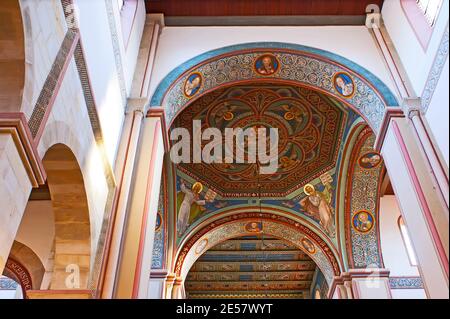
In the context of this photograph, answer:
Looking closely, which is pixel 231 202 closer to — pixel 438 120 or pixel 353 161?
pixel 353 161

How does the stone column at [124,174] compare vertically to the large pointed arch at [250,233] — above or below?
Answer: below

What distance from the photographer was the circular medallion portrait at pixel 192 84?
7938 millimetres

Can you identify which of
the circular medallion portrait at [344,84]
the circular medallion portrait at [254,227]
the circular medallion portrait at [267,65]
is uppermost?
the circular medallion portrait at [267,65]

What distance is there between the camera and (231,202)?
1223 centimetres

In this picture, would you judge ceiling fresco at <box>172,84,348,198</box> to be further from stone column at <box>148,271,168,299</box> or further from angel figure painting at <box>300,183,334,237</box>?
stone column at <box>148,271,168,299</box>

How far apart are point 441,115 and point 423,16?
2023 millimetres

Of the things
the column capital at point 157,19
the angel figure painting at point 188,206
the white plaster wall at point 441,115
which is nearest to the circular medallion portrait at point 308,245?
the angel figure painting at point 188,206

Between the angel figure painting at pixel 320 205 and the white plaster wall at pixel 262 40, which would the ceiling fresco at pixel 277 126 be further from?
the white plaster wall at pixel 262 40

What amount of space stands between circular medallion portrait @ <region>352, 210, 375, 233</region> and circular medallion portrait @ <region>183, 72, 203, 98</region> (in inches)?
213

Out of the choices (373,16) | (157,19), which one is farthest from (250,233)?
(373,16)

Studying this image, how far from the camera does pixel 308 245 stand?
39.5 ft

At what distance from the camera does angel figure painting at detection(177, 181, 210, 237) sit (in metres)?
11.5

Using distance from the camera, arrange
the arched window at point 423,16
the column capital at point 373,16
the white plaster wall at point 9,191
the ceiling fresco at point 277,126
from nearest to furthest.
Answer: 1. the white plaster wall at point 9,191
2. the arched window at point 423,16
3. the column capital at point 373,16
4. the ceiling fresco at point 277,126

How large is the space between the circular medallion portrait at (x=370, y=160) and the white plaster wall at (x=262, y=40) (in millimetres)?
3059
